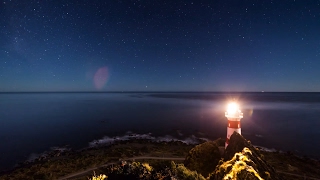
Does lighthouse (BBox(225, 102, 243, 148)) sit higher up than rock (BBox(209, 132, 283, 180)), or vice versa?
lighthouse (BBox(225, 102, 243, 148))

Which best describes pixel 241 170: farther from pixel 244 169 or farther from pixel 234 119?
pixel 234 119

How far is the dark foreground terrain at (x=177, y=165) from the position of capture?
26.3 feet

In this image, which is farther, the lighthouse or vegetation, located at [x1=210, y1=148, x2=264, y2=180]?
the lighthouse

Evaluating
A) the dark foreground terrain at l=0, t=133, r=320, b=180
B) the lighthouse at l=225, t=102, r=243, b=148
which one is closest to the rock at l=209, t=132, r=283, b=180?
the dark foreground terrain at l=0, t=133, r=320, b=180

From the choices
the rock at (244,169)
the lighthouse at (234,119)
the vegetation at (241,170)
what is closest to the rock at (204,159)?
the lighthouse at (234,119)

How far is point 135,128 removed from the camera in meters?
55.6

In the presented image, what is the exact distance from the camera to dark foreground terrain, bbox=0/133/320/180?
315 inches

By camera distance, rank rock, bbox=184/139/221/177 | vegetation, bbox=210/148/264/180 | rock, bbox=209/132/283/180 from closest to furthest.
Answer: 1. vegetation, bbox=210/148/264/180
2. rock, bbox=209/132/283/180
3. rock, bbox=184/139/221/177

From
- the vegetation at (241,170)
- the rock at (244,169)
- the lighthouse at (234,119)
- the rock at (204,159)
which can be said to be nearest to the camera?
the vegetation at (241,170)

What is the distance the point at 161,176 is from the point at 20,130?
62083 millimetres

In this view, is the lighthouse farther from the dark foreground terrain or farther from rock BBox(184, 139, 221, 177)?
the dark foreground terrain

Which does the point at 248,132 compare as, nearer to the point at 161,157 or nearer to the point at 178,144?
the point at 178,144

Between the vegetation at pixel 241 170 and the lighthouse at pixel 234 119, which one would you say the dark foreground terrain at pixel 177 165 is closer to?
the vegetation at pixel 241 170

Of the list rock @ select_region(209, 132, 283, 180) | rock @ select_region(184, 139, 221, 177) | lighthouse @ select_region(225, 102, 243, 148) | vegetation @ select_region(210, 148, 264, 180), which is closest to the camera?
vegetation @ select_region(210, 148, 264, 180)
